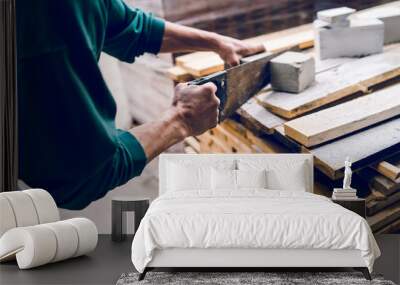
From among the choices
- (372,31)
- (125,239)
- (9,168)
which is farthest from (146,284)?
(372,31)

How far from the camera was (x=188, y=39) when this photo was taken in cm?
655

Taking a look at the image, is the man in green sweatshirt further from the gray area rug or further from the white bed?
the gray area rug

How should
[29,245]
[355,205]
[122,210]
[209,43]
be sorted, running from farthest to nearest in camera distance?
[209,43] → [122,210] → [355,205] → [29,245]

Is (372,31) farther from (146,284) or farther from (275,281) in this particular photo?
(146,284)

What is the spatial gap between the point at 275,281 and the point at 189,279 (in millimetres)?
521

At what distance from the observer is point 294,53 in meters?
6.50

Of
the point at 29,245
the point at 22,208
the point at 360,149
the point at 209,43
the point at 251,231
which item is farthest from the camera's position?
the point at 209,43

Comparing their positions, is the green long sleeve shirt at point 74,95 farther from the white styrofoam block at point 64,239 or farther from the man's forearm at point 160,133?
the white styrofoam block at point 64,239

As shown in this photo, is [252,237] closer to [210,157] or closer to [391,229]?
[210,157]

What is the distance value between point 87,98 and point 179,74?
777 millimetres

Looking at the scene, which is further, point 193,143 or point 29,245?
point 193,143

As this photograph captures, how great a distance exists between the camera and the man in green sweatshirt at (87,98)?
6.29 m

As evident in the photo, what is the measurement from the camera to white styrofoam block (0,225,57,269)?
16.5 feet

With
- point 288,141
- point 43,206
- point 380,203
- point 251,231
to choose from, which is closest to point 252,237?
point 251,231
